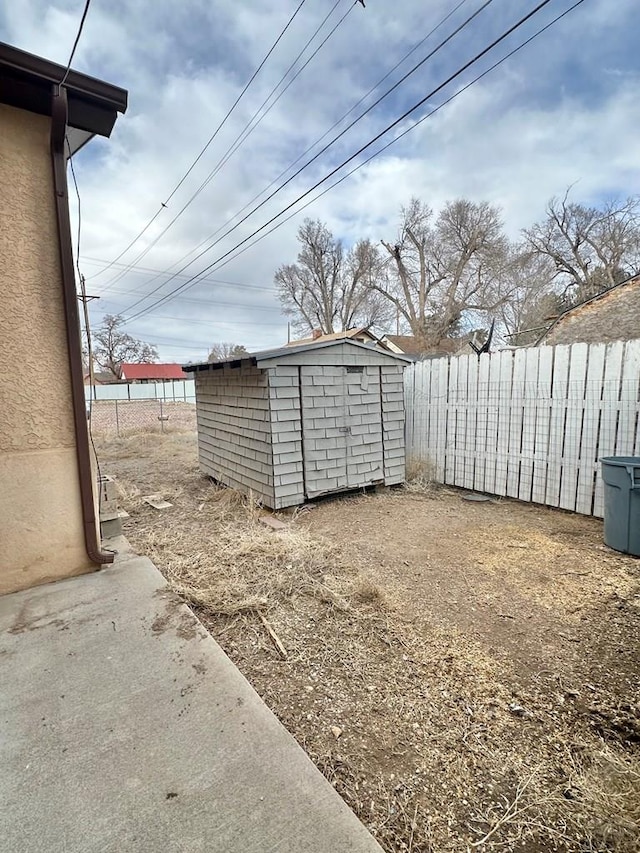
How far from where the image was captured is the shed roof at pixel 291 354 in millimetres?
4715

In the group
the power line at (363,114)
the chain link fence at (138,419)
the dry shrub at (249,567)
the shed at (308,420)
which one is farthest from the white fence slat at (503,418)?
the chain link fence at (138,419)

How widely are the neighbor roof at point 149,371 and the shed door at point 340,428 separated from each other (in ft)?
122

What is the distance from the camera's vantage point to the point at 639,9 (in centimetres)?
330

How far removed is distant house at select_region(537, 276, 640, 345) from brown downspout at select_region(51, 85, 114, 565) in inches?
286

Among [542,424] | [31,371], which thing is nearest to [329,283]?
[542,424]

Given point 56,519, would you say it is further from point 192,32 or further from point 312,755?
point 192,32

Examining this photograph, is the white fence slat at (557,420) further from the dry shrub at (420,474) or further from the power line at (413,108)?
the power line at (413,108)

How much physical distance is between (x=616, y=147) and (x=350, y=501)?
12.3m

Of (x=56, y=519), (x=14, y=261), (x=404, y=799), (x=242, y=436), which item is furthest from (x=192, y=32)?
(x=404, y=799)

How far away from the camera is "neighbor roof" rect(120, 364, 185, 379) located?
40062 millimetres

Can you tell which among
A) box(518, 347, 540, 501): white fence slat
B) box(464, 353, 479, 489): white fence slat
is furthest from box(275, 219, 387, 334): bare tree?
box(518, 347, 540, 501): white fence slat

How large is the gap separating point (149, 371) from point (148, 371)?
3.9 inches

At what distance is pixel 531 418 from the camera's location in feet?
16.1

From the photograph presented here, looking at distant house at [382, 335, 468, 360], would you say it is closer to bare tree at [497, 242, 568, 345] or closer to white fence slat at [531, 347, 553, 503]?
bare tree at [497, 242, 568, 345]
